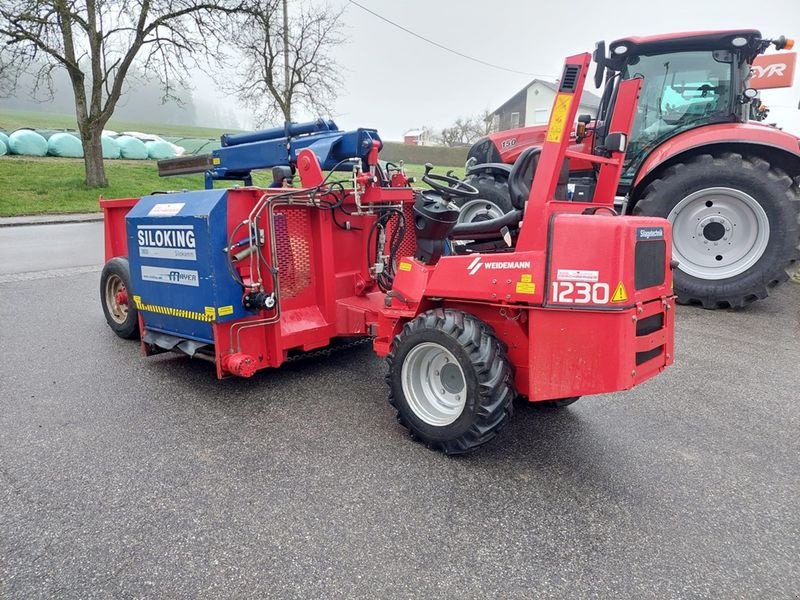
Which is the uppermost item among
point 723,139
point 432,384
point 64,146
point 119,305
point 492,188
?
Result: point 64,146

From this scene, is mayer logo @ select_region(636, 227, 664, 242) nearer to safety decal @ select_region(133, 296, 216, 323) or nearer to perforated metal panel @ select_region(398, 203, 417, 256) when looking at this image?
perforated metal panel @ select_region(398, 203, 417, 256)

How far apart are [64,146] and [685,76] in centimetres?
2459

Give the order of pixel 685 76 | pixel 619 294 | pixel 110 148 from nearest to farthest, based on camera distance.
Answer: pixel 619 294 < pixel 685 76 < pixel 110 148

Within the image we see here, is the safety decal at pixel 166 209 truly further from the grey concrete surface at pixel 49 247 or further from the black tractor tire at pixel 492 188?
the grey concrete surface at pixel 49 247

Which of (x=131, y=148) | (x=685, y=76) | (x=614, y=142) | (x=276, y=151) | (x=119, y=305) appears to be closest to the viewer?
(x=614, y=142)

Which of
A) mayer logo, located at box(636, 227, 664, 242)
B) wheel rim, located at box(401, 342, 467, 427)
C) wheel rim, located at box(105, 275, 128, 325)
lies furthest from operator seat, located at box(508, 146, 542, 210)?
wheel rim, located at box(105, 275, 128, 325)

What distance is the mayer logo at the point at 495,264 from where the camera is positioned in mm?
2729

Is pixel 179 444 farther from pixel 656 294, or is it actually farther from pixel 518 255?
pixel 656 294

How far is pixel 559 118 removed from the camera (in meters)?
2.71

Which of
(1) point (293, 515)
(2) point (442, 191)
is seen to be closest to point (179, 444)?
(1) point (293, 515)

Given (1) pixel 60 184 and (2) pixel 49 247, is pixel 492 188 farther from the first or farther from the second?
(1) pixel 60 184

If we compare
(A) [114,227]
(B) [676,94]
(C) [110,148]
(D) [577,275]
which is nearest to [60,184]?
(C) [110,148]

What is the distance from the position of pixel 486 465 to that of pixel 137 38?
19.2 meters

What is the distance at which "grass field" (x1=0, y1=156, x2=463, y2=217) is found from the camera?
631 inches
